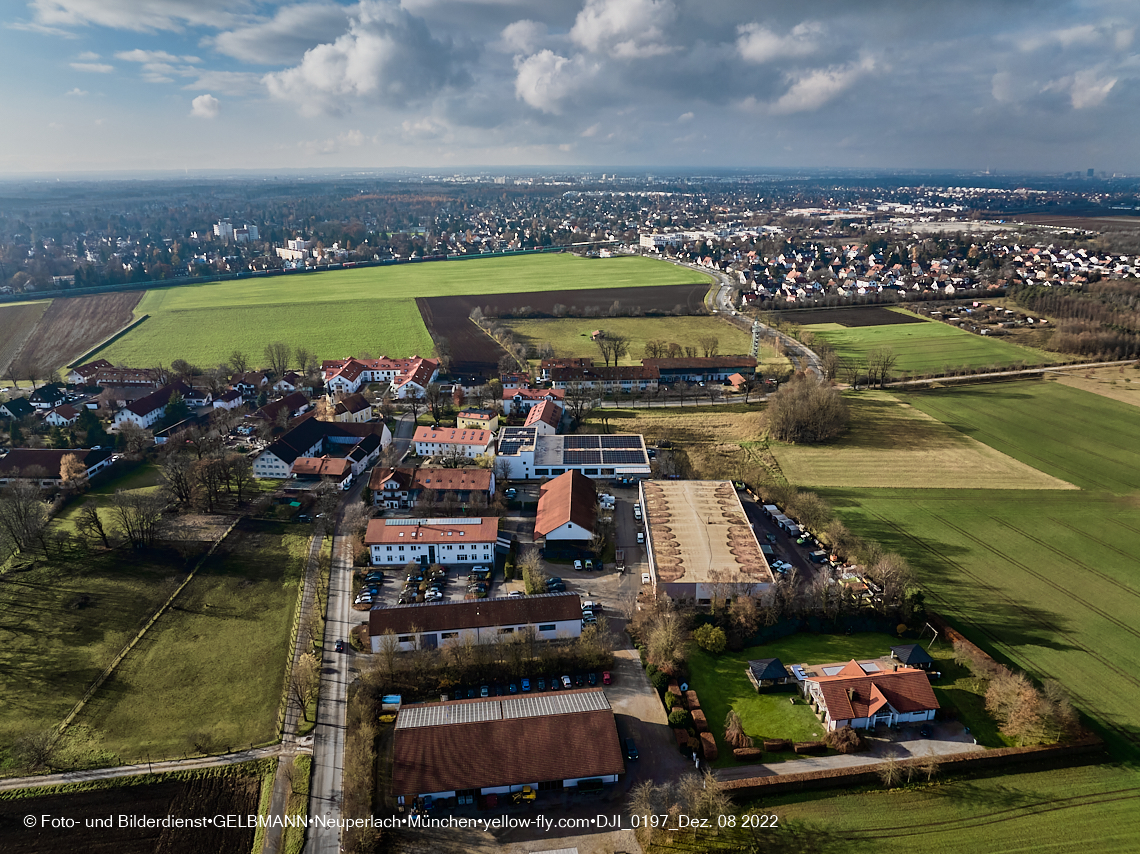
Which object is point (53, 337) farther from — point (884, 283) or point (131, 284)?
point (884, 283)

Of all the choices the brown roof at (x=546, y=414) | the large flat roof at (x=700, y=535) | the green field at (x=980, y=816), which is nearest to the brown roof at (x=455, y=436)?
the brown roof at (x=546, y=414)

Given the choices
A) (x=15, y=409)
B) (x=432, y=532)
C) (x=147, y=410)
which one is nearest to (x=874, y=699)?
(x=432, y=532)

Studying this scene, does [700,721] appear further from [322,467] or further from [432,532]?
[322,467]

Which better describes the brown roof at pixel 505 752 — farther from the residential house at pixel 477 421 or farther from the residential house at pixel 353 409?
the residential house at pixel 353 409

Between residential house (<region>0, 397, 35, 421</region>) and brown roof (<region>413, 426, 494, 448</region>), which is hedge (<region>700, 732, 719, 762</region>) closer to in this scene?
brown roof (<region>413, 426, 494, 448</region>)

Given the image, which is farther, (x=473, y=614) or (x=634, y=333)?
(x=634, y=333)

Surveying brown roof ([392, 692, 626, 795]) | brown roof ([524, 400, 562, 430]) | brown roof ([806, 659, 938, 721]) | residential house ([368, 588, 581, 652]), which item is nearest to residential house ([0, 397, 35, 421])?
brown roof ([524, 400, 562, 430])
